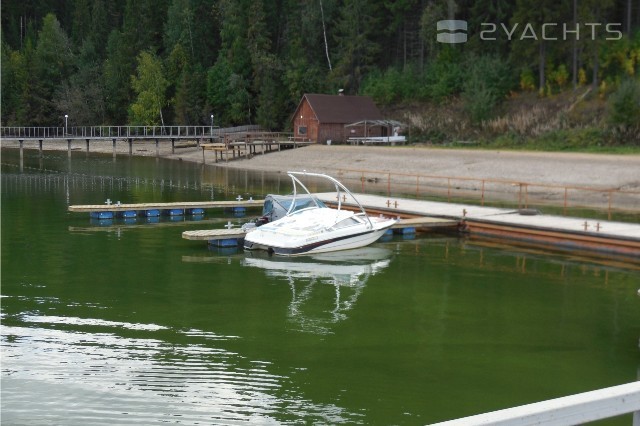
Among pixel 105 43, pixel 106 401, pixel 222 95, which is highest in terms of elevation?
pixel 105 43

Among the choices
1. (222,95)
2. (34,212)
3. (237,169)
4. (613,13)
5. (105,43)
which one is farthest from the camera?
(105,43)

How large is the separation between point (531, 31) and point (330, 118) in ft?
64.4

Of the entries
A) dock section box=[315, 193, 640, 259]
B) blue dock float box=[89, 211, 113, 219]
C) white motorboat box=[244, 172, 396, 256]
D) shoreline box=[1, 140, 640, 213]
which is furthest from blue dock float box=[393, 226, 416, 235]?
blue dock float box=[89, 211, 113, 219]

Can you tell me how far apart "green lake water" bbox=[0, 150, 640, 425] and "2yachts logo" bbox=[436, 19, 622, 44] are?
42.7 meters

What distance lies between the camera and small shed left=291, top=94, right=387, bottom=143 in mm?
76062

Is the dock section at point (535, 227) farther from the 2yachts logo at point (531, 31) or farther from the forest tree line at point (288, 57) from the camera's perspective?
the 2yachts logo at point (531, 31)

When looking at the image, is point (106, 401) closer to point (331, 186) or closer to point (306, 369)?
point (306, 369)

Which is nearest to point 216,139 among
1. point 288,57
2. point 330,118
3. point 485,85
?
point 288,57

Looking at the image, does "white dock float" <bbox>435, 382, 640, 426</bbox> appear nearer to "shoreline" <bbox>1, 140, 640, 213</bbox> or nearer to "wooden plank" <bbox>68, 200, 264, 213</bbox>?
"shoreline" <bbox>1, 140, 640, 213</bbox>

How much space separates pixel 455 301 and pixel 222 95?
261ft

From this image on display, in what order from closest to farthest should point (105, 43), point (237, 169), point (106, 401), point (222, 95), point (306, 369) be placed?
point (106, 401)
point (306, 369)
point (237, 169)
point (222, 95)
point (105, 43)

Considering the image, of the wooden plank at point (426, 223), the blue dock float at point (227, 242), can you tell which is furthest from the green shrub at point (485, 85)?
the blue dock float at point (227, 242)

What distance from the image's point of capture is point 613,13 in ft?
247

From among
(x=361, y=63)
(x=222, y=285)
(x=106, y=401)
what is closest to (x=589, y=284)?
(x=222, y=285)
